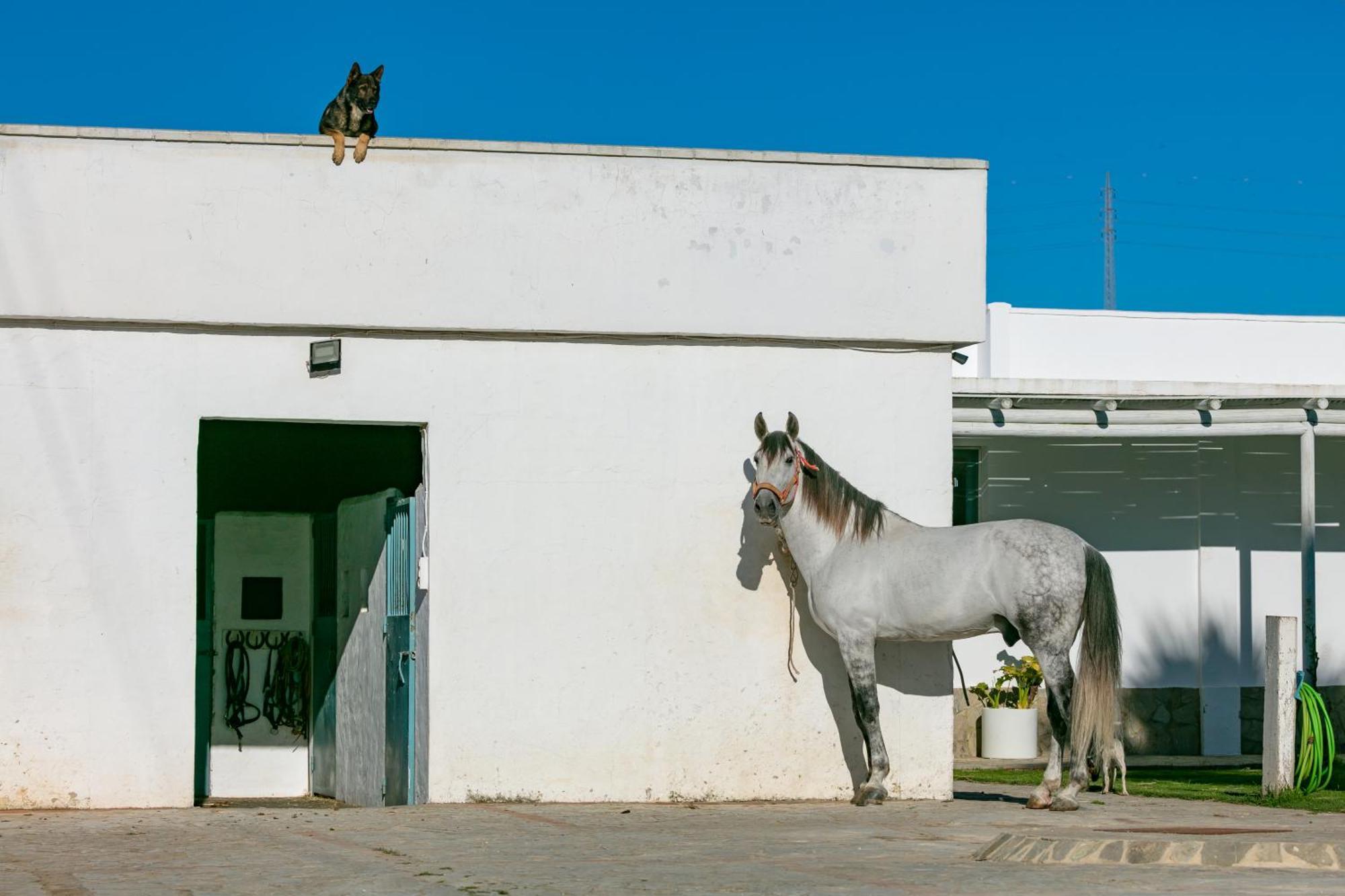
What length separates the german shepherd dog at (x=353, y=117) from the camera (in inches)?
444

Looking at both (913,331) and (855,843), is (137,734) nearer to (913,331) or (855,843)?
(855,843)

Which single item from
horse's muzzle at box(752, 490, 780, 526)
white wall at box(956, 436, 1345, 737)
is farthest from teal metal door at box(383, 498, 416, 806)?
white wall at box(956, 436, 1345, 737)

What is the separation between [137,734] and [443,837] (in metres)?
2.55

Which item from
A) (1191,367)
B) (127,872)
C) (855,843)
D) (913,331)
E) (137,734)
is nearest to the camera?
(127,872)

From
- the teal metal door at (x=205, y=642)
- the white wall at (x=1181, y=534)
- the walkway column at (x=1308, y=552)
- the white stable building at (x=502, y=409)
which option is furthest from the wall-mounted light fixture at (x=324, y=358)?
the walkway column at (x=1308, y=552)

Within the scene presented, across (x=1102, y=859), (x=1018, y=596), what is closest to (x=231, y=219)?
(x=1018, y=596)

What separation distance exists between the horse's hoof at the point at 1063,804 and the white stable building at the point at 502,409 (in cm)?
102

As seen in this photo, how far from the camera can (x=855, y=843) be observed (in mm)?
9078

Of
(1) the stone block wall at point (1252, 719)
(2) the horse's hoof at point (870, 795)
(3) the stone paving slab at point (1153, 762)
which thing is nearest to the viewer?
(2) the horse's hoof at point (870, 795)

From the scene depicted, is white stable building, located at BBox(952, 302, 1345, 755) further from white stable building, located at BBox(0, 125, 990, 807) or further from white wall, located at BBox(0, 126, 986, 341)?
white stable building, located at BBox(0, 125, 990, 807)

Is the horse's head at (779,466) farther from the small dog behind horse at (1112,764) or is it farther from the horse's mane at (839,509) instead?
the small dog behind horse at (1112,764)

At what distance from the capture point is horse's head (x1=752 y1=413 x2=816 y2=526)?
440 inches

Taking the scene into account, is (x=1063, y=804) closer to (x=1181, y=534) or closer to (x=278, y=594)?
(x=278, y=594)

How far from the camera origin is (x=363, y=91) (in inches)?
442
